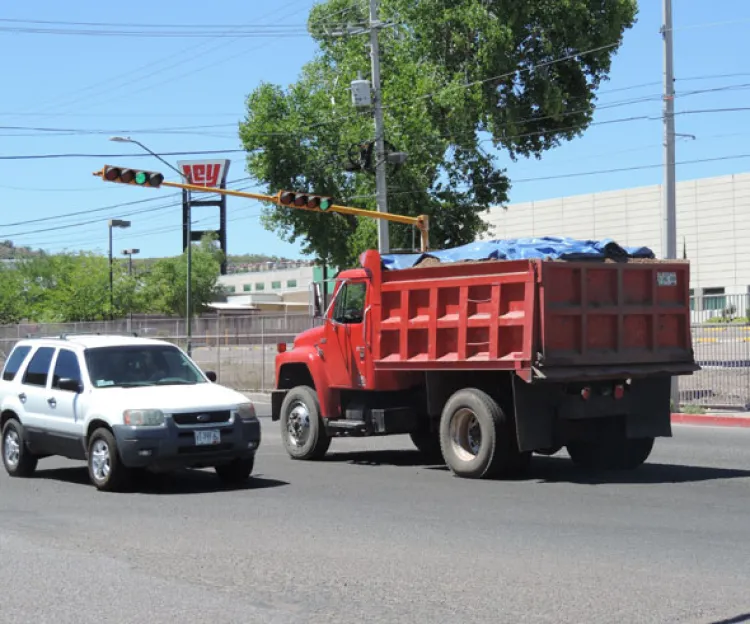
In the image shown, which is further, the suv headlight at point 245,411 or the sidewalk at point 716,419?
the sidewalk at point 716,419

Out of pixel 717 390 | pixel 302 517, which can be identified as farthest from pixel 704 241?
pixel 302 517

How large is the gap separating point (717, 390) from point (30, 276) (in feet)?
259

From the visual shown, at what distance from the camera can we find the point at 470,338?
14094mm

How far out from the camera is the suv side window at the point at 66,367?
47.3ft

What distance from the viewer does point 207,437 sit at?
13289mm

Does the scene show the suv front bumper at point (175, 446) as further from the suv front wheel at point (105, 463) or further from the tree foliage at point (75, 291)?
the tree foliage at point (75, 291)

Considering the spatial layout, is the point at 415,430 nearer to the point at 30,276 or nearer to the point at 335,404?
the point at 335,404

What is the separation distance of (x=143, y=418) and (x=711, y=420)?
14.0 m

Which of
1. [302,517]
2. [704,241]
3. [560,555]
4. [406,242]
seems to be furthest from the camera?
[704,241]

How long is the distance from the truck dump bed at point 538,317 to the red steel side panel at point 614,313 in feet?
0.04

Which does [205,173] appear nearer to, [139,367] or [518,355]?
[139,367]

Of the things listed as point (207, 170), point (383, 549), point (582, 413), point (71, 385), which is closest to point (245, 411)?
point (71, 385)

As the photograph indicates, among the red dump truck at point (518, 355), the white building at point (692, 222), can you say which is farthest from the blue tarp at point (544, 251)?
the white building at point (692, 222)

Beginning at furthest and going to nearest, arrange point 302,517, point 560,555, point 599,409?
point 599,409 → point 302,517 → point 560,555
